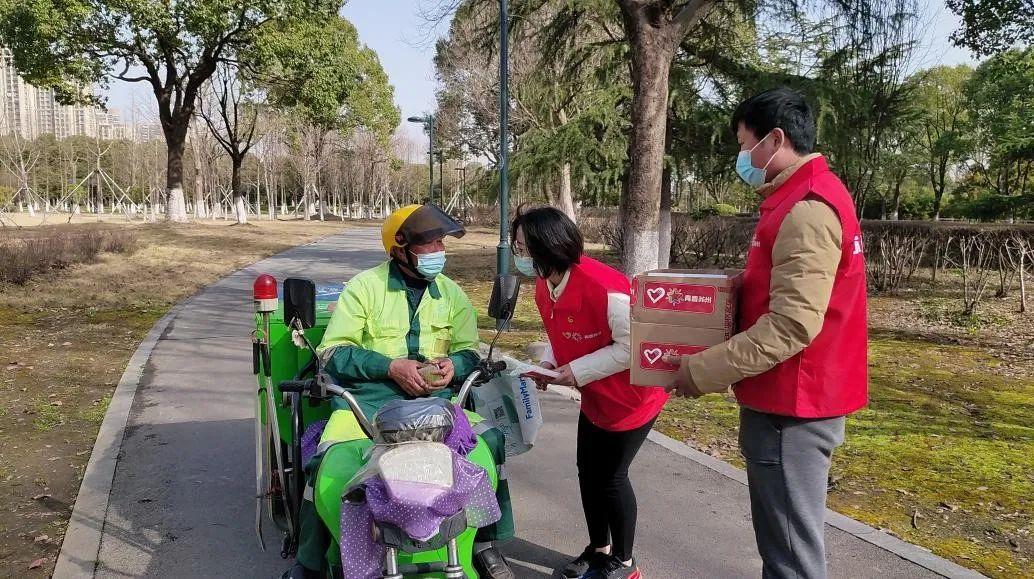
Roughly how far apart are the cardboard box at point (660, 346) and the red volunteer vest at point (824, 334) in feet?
0.69

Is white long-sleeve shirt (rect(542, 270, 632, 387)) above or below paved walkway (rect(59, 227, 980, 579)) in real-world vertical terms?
above

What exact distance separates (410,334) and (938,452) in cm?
410

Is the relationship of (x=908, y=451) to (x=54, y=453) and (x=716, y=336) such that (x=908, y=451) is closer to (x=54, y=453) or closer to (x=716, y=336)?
(x=716, y=336)

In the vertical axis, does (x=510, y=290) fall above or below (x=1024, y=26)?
below

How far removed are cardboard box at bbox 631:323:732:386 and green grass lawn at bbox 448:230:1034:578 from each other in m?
2.28

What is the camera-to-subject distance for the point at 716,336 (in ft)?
7.56

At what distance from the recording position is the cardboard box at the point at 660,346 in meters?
2.33

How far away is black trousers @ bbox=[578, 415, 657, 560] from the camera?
10.2 ft

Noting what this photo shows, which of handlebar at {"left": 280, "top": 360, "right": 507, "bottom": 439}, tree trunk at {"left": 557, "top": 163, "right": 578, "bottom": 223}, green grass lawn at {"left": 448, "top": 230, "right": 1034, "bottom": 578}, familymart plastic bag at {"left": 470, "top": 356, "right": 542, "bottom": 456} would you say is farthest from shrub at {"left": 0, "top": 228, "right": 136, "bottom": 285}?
familymart plastic bag at {"left": 470, "top": 356, "right": 542, "bottom": 456}

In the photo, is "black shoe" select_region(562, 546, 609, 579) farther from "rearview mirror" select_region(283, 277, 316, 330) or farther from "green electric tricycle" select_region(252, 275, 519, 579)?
"rearview mirror" select_region(283, 277, 316, 330)

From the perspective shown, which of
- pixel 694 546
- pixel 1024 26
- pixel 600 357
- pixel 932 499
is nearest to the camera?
pixel 600 357

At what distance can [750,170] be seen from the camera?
94.2 inches

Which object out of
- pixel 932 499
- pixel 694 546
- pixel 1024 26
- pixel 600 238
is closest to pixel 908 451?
pixel 932 499

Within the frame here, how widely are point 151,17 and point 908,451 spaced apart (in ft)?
82.5
